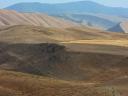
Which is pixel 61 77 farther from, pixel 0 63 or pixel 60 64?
pixel 0 63

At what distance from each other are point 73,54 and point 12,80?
68.3ft

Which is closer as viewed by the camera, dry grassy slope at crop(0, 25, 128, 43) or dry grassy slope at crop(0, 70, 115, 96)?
dry grassy slope at crop(0, 70, 115, 96)

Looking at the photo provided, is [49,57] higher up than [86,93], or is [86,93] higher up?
[86,93]

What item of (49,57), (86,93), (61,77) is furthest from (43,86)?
(49,57)

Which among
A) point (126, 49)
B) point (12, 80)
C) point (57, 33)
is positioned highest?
point (12, 80)

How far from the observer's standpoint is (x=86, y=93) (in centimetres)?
2820

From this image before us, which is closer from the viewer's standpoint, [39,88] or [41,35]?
[39,88]

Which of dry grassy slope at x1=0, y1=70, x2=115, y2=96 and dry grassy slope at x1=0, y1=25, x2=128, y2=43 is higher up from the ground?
dry grassy slope at x1=0, y1=70, x2=115, y2=96

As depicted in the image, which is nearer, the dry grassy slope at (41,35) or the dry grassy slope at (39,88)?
the dry grassy slope at (39,88)

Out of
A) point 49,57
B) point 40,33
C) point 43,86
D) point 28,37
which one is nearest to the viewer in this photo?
point 43,86

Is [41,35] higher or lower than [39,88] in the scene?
lower

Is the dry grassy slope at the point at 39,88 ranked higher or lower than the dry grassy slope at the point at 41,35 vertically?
higher

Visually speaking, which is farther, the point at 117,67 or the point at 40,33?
the point at 40,33

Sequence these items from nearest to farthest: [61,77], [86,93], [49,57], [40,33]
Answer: [86,93] < [61,77] < [49,57] < [40,33]
